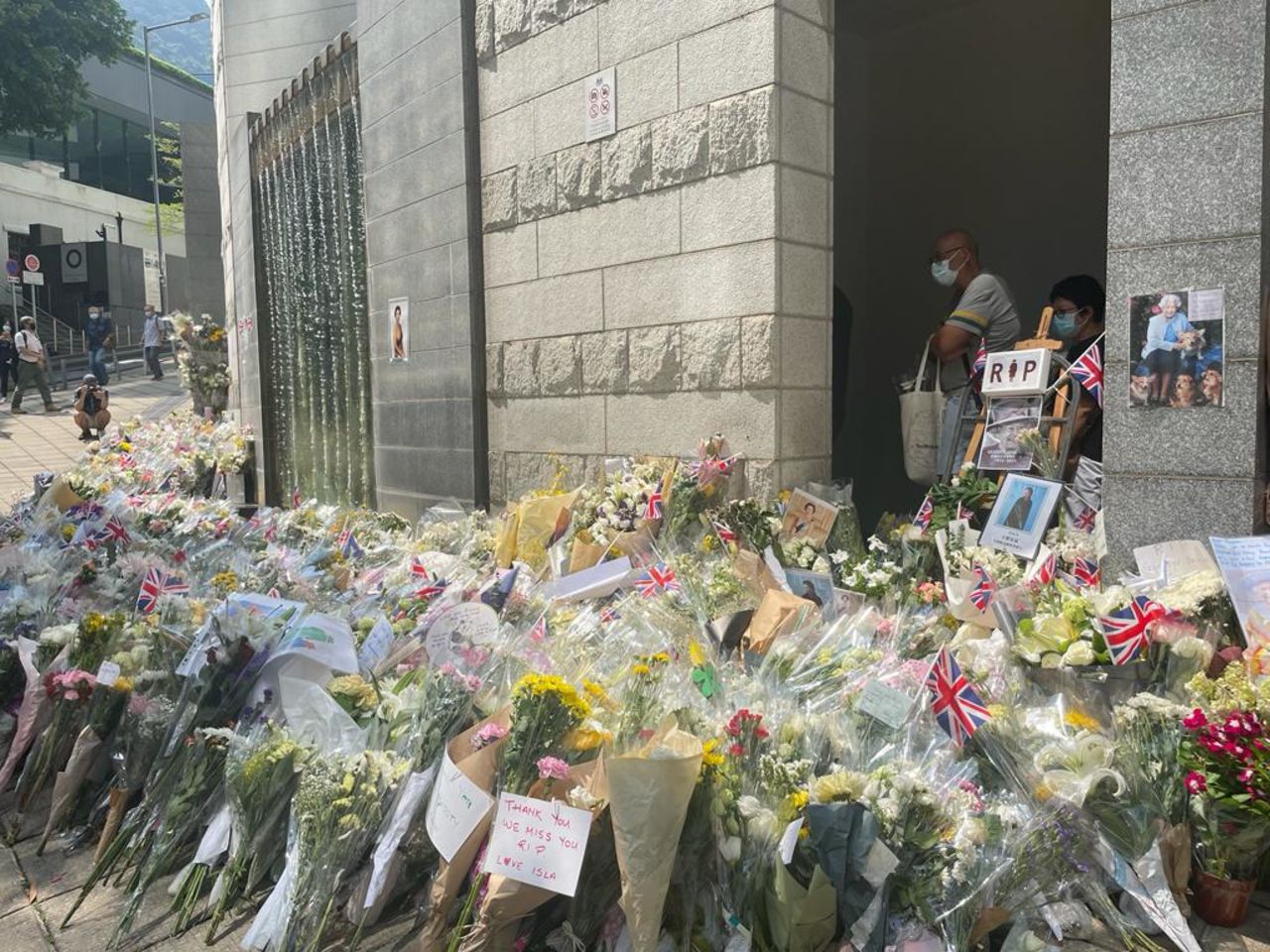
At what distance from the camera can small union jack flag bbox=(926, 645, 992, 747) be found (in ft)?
8.38

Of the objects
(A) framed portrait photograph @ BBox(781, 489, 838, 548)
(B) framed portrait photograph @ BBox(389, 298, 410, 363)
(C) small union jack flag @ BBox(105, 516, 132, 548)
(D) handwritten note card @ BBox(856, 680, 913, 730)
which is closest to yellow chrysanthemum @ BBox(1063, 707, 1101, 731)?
(D) handwritten note card @ BBox(856, 680, 913, 730)

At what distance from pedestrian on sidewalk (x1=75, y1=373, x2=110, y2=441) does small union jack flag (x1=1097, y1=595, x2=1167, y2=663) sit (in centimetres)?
1482

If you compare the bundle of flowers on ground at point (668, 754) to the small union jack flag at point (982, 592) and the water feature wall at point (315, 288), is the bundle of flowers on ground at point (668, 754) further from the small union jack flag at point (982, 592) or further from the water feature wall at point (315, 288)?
the water feature wall at point (315, 288)

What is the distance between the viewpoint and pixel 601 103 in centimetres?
554

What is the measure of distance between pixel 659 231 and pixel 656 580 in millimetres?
2165

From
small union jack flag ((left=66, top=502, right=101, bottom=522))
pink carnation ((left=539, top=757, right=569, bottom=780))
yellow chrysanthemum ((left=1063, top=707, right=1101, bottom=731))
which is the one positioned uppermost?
small union jack flag ((left=66, top=502, right=101, bottom=522))

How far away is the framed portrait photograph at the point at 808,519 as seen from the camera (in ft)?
14.8

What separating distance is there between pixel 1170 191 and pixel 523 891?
324 cm

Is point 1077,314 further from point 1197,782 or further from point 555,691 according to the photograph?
point 555,691

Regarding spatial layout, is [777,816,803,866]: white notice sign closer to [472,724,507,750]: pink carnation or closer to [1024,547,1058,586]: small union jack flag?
[472,724,507,750]: pink carnation

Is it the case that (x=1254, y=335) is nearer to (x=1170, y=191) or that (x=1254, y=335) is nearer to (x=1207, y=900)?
(x=1170, y=191)

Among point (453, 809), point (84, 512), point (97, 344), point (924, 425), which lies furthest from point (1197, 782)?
A: point (97, 344)

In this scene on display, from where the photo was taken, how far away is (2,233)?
27359mm

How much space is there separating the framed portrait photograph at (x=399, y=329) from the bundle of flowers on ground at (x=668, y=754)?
3.49m
